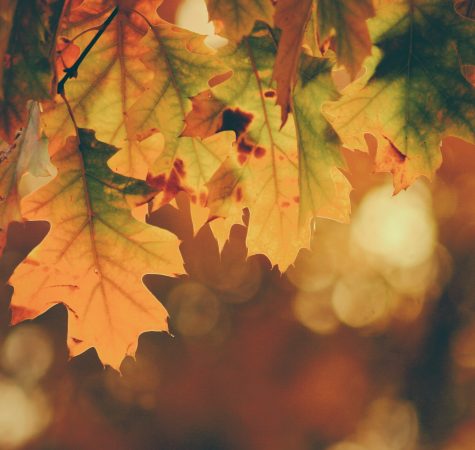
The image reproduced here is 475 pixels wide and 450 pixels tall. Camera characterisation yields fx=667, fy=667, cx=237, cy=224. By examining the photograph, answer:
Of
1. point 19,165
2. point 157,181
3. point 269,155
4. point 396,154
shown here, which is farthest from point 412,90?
point 19,165

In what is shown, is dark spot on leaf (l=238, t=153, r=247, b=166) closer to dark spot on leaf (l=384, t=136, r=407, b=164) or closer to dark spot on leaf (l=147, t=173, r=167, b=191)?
dark spot on leaf (l=147, t=173, r=167, b=191)

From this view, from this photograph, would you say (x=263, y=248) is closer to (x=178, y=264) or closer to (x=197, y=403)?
(x=178, y=264)

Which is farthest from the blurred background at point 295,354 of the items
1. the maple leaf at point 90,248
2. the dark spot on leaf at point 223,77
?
the maple leaf at point 90,248

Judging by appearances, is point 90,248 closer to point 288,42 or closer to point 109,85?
point 109,85

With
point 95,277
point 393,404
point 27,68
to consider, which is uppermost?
point 27,68

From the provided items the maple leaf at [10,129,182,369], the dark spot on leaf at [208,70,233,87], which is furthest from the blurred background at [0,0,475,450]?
the maple leaf at [10,129,182,369]

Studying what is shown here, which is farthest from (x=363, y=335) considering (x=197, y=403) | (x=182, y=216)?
(x=182, y=216)
